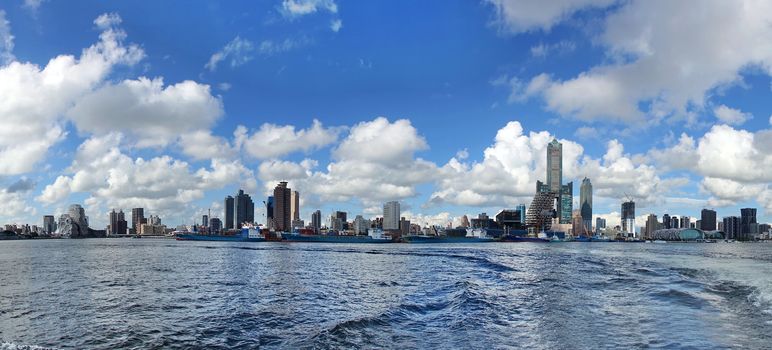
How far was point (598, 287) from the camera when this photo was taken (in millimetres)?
52281

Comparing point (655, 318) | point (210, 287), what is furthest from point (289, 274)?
point (655, 318)

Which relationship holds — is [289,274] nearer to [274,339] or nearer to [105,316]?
[105,316]

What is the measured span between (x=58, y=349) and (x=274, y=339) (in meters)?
10.6

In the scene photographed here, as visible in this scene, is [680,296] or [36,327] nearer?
[36,327]

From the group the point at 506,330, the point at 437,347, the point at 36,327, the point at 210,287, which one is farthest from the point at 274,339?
the point at 210,287

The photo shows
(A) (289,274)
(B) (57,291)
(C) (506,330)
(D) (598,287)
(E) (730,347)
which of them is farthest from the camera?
(A) (289,274)

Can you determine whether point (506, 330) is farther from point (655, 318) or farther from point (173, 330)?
point (173, 330)

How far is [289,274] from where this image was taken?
70.6 m

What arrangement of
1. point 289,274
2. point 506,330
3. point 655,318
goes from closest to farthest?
point 506,330 → point 655,318 → point 289,274

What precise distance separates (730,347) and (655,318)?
8.34 m

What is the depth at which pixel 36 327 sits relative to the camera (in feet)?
103

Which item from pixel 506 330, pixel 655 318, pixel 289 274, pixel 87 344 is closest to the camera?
pixel 87 344

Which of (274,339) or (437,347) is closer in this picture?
(437,347)

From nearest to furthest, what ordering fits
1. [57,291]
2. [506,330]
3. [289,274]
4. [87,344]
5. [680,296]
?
1. [87,344]
2. [506,330]
3. [680,296]
4. [57,291]
5. [289,274]
